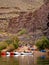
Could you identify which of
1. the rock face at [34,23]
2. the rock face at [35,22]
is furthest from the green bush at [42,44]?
the rock face at [35,22]

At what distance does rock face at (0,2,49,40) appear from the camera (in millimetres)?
123438

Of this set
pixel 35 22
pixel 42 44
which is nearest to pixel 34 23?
pixel 35 22

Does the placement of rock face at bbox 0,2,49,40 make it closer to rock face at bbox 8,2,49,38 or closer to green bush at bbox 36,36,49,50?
rock face at bbox 8,2,49,38

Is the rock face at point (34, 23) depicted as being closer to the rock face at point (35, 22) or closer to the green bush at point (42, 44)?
the rock face at point (35, 22)

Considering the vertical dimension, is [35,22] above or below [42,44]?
above

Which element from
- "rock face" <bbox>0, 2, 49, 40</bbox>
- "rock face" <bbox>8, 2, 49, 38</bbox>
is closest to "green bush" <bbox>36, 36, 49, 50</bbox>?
"rock face" <bbox>0, 2, 49, 40</bbox>

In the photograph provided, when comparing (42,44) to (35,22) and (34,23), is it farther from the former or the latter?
(34,23)

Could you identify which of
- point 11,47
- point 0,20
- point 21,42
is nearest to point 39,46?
point 11,47

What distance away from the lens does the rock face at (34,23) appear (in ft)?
405

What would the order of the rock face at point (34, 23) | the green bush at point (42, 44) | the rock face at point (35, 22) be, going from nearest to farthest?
the green bush at point (42, 44)
the rock face at point (34, 23)
the rock face at point (35, 22)

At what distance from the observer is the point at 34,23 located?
138 metres

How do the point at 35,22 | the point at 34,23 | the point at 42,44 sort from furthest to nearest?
the point at 34,23 → the point at 35,22 → the point at 42,44

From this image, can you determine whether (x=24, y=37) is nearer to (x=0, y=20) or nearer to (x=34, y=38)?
(x=34, y=38)

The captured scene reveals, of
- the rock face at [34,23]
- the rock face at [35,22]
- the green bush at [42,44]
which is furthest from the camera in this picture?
the rock face at [35,22]
